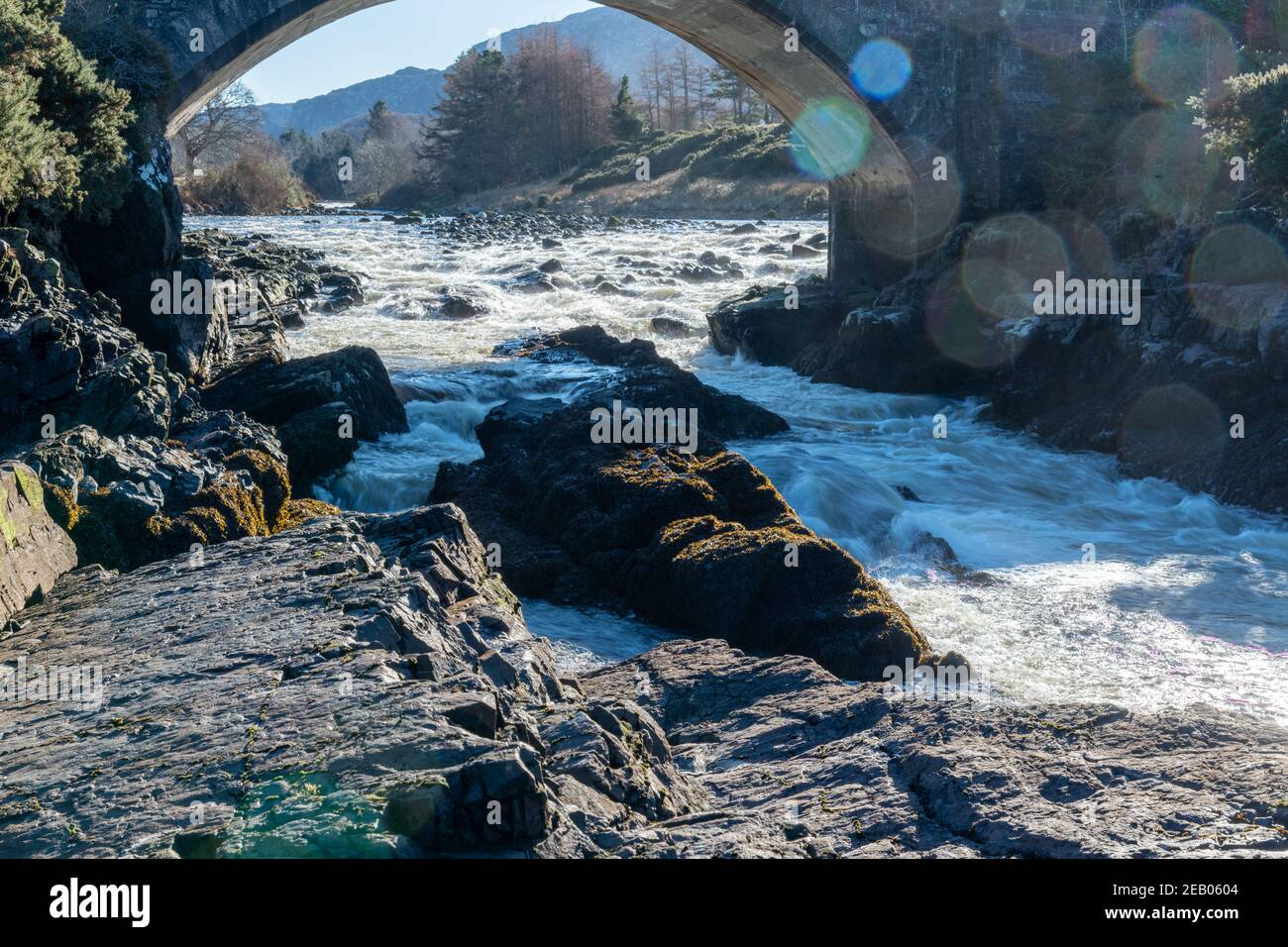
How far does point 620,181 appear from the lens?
5334cm

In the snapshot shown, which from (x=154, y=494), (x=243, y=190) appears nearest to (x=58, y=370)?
(x=154, y=494)

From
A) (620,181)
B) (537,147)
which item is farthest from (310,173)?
(620,181)

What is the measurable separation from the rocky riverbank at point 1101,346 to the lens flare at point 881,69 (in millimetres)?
2663

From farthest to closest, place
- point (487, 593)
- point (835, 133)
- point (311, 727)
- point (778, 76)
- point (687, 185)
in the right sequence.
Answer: point (687, 185), point (835, 133), point (778, 76), point (487, 593), point (311, 727)

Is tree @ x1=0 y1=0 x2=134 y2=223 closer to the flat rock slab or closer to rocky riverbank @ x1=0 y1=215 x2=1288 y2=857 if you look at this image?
rocky riverbank @ x1=0 y1=215 x2=1288 y2=857

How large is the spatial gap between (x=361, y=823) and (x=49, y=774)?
1.03 m

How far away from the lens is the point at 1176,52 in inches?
733

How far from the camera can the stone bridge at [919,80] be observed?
56.5 ft

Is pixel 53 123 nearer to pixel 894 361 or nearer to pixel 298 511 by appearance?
pixel 298 511

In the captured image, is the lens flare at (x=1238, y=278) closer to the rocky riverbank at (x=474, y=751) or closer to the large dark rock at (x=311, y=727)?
the rocky riverbank at (x=474, y=751)

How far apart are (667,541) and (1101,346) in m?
8.75

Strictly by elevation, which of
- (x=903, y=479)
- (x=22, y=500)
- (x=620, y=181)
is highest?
(x=620, y=181)

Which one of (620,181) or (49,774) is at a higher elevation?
(620,181)
